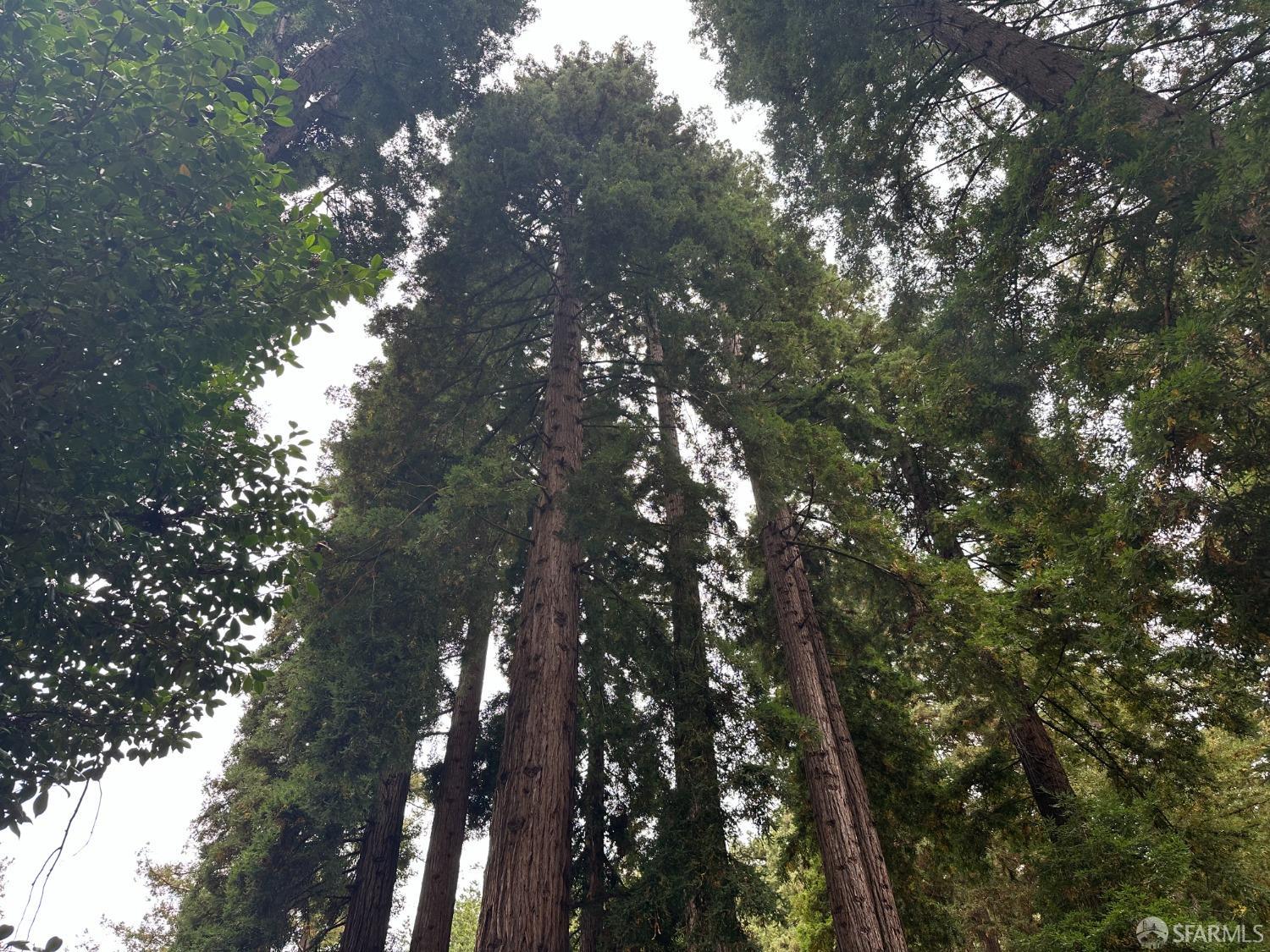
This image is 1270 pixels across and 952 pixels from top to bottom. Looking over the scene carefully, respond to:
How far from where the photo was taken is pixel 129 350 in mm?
3492

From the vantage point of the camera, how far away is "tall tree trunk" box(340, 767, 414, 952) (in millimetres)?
8538

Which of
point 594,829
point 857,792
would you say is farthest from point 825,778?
point 594,829

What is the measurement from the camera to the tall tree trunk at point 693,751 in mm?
5164

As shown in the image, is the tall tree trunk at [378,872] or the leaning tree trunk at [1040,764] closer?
the leaning tree trunk at [1040,764]

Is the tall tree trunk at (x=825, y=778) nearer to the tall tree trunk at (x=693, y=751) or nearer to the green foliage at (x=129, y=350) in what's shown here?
the tall tree trunk at (x=693, y=751)

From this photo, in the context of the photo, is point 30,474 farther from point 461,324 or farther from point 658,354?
point 658,354

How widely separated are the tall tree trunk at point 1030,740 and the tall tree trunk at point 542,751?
16.0ft

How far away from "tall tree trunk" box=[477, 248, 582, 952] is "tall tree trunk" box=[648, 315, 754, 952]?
1169 millimetres

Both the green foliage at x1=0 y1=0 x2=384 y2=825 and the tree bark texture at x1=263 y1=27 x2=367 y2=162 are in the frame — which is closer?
the green foliage at x1=0 y1=0 x2=384 y2=825

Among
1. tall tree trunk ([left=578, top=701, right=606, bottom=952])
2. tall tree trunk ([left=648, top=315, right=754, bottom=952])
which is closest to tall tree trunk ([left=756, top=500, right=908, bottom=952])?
tall tree trunk ([left=648, top=315, right=754, bottom=952])

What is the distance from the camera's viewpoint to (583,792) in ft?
26.2

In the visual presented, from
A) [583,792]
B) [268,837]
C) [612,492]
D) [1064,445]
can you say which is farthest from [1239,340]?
[268,837]

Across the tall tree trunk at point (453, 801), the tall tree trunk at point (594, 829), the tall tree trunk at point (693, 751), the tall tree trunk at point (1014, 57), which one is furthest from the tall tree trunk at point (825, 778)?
the tall tree trunk at point (1014, 57)

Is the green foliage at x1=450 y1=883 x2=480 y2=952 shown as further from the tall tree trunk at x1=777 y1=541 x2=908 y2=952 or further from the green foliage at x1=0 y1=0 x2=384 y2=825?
the green foliage at x1=0 y1=0 x2=384 y2=825
